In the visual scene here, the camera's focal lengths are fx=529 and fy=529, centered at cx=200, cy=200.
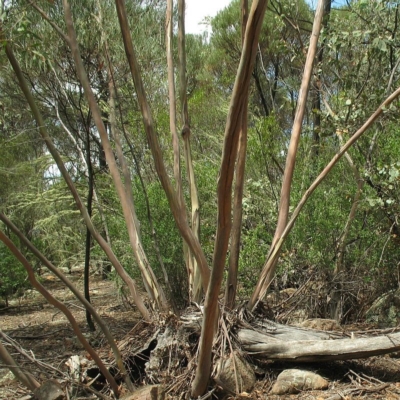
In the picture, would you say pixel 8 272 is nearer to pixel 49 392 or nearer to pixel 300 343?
pixel 49 392

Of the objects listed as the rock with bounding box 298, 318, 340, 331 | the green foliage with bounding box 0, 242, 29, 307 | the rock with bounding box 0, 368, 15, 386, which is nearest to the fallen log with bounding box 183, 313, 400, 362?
the rock with bounding box 298, 318, 340, 331

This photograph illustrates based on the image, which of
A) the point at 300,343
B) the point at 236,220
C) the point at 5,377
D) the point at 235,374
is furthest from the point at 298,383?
the point at 5,377

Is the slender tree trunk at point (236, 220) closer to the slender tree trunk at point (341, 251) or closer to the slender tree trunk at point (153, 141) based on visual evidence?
the slender tree trunk at point (153, 141)

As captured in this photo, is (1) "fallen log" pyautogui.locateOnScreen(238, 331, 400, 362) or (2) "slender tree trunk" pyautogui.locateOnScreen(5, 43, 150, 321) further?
(1) "fallen log" pyautogui.locateOnScreen(238, 331, 400, 362)

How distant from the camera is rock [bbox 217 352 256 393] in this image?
153 inches

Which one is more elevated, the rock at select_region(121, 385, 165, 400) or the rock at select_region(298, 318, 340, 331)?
the rock at select_region(121, 385, 165, 400)

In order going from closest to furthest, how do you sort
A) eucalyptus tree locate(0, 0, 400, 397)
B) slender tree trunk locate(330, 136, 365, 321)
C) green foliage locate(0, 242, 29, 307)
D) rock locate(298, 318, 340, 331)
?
eucalyptus tree locate(0, 0, 400, 397) → rock locate(298, 318, 340, 331) → slender tree trunk locate(330, 136, 365, 321) → green foliage locate(0, 242, 29, 307)

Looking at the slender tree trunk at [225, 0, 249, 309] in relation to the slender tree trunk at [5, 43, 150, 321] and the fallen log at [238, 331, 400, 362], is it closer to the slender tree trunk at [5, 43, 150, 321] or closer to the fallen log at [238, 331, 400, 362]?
the fallen log at [238, 331, 400, 362]

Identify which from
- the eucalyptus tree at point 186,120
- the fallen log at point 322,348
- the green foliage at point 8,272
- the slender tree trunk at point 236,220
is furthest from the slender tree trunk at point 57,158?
the green foliage at point 8,272

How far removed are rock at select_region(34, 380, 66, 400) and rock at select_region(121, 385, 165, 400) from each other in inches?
16.9

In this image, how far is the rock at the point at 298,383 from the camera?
3.94 m

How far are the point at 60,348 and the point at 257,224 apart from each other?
281 cm

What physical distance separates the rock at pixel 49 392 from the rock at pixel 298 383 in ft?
5.08

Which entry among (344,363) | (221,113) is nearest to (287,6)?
(344,363)
